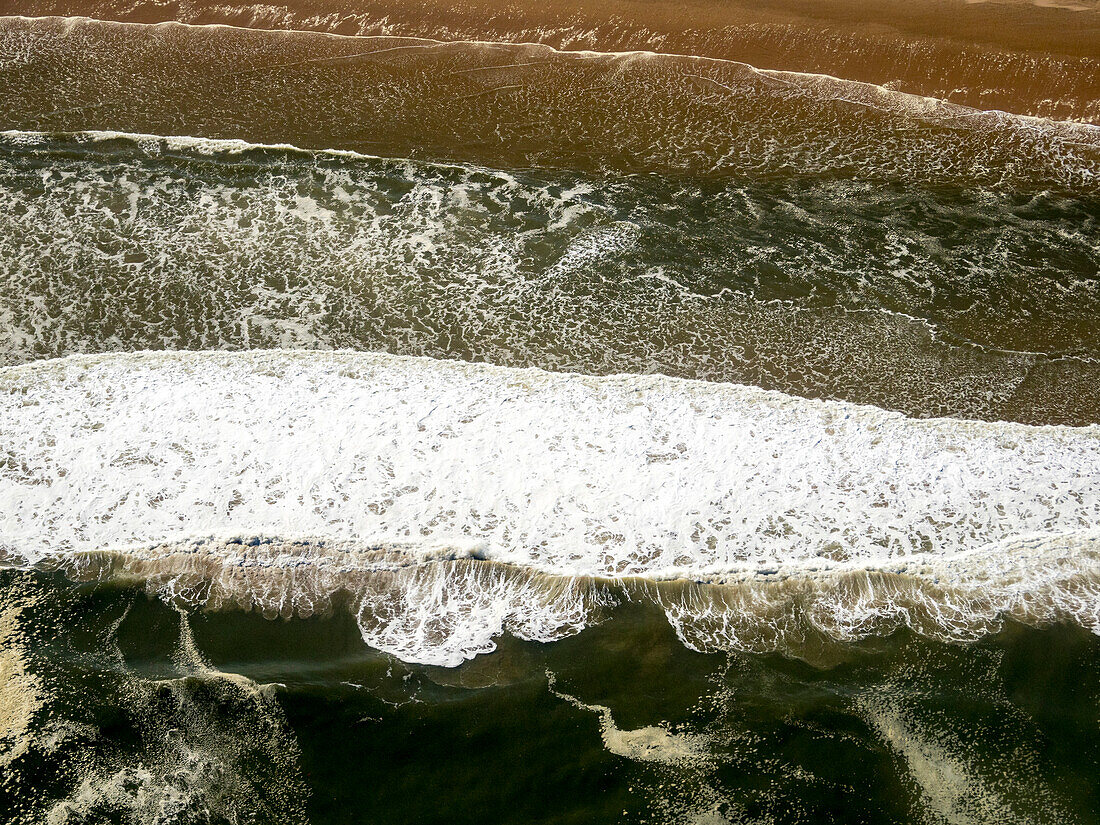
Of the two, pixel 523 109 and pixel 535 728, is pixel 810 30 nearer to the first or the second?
pixel 523 109

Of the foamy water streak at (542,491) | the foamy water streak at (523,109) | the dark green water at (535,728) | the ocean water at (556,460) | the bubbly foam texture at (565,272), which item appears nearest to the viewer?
the dark green water at (535,728)

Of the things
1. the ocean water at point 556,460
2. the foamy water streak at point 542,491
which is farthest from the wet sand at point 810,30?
the foamy water streak at point 542,491

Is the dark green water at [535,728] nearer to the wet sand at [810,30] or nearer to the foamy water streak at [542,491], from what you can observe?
the foamy water streak at [542,491]

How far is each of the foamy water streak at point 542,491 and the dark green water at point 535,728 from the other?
0.22 metres

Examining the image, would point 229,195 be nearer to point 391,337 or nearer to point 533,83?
point 391,337

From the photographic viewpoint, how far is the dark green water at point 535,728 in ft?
12.8

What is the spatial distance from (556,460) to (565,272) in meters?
2.52

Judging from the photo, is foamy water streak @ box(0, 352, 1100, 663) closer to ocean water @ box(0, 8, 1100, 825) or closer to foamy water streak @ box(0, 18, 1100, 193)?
ocean water @ box(0, 8, 1100, 825)

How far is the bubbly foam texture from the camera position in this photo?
20.9 ft

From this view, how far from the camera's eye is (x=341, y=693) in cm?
425

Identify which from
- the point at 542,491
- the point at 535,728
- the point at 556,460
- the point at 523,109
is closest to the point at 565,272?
the point at 556,460

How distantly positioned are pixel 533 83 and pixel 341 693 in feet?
28.0

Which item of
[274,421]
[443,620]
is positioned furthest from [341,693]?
[274,421]

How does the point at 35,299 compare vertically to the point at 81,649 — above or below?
above
